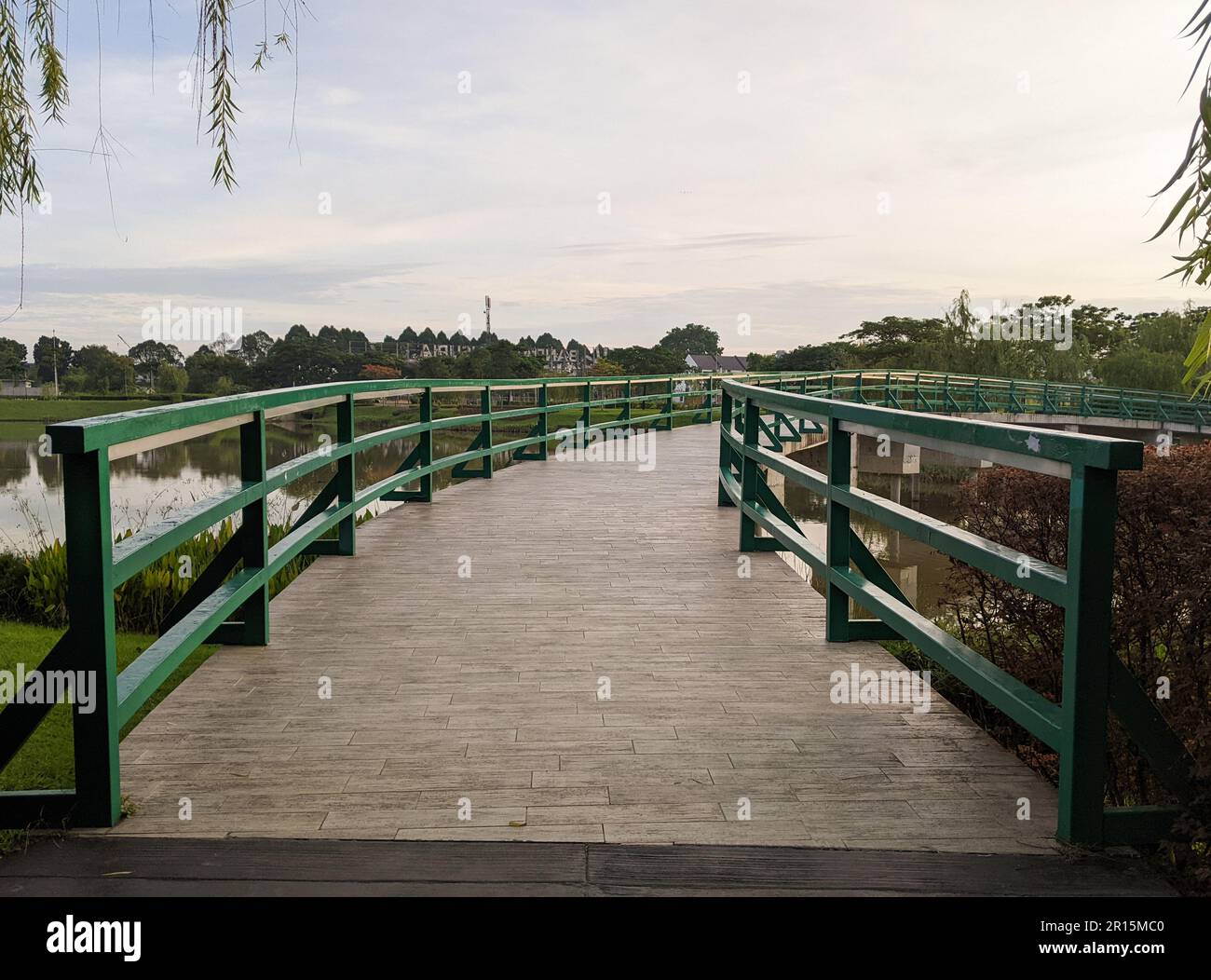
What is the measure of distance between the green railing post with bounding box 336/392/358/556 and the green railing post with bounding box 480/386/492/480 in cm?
424

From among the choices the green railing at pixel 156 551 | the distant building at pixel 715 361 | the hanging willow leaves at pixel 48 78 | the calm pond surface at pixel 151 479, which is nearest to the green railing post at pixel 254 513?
the green railing at pixel 156 551

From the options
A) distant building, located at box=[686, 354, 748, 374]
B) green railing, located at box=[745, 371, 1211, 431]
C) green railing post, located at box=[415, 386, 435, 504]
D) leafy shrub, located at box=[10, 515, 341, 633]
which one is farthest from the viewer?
distant building, located at box=[686, 354, 748, 374]

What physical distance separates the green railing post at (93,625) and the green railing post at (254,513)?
5.56 ft

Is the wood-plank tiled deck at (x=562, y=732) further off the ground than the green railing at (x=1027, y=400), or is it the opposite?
the green railing at (x=1027, y=400)

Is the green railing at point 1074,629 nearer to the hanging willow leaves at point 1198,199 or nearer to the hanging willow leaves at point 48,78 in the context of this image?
the hanging willow leaves at point 1198,199

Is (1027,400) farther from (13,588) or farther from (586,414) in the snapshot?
(13,588)

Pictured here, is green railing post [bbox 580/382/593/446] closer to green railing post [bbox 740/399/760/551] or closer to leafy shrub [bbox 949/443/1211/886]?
green railing post [bbox 740/399/760/551]

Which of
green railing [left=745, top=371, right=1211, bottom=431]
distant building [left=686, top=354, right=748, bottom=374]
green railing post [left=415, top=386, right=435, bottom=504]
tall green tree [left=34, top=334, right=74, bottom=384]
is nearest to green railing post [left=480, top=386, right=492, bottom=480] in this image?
green railing post [left=415, top=386, right=435, bottom=504]

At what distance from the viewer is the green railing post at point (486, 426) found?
439 inches

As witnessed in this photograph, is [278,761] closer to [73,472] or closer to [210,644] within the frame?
[73,472]

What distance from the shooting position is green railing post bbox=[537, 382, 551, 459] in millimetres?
13484

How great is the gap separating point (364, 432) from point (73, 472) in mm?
4661

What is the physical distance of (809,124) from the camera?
24938mm

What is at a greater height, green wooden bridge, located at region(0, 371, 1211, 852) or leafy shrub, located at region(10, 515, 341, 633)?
green wooden bridge, located at region(0, 371, 1211, 852)
